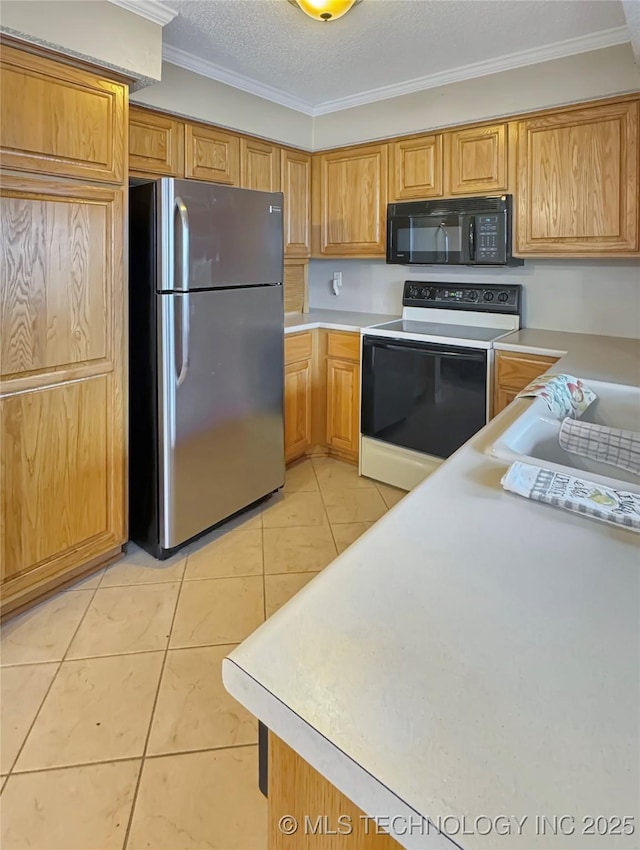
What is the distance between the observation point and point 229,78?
2.81 meters

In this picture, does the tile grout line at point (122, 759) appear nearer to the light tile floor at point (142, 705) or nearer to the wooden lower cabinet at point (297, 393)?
the light tile floor at point (142, 705)

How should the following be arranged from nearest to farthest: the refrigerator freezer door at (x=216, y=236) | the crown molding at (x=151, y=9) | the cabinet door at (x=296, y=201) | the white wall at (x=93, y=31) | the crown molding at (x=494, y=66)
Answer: the white wall at (x=93, y=31)
the crown molding at (x=151, y=9)
the refrigerator freezer door at (x=216, y=236)
the crown molding at (x=494, y=66)
the cabinet door at (x=296, y=201)

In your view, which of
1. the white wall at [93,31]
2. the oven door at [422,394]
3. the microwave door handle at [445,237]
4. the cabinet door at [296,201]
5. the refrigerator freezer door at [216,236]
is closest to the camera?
the white wall at [93,31]

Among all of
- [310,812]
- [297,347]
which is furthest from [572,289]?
[310,812]

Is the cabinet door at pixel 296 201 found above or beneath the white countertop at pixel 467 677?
above

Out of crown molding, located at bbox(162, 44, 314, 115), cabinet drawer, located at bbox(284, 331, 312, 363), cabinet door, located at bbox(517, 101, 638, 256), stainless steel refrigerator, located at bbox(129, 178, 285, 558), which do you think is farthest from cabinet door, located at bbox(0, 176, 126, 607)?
cabinet door, located at bbox(517, 101, 638, 256)

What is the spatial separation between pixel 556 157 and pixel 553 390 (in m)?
1.63

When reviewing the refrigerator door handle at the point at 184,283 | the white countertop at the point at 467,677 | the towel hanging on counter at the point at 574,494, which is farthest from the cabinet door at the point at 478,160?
the white countertop at the point at 467,677

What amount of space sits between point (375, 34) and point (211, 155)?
1.03 m

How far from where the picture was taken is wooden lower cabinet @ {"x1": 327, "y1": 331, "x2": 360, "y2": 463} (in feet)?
10.7

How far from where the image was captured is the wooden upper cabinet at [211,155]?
2777 mm

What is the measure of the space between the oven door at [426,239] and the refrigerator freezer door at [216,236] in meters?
0.84

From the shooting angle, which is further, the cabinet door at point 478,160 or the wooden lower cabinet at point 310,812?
the cabinet door at point 478,160

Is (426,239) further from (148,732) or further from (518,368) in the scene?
(148,732)
